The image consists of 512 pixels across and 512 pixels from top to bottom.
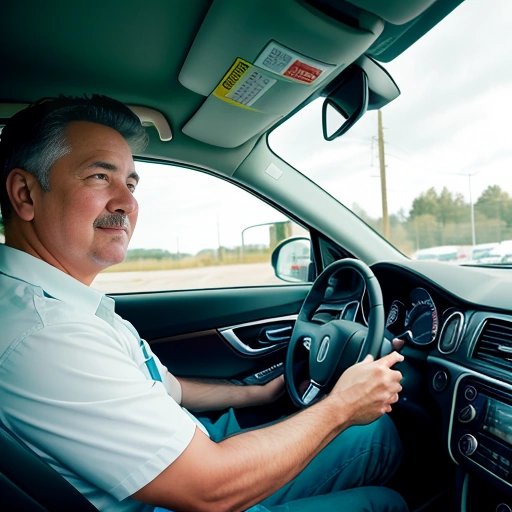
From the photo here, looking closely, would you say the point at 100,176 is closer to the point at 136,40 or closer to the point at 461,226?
the point at 136,40

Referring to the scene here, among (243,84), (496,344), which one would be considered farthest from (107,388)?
(243,84)

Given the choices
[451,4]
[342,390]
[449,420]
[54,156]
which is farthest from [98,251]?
[451,4]

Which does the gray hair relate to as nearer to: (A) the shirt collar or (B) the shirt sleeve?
(A) the shirt collar

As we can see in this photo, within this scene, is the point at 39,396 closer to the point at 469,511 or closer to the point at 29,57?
the point at 469,511

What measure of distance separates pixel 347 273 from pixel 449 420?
99 centimetres

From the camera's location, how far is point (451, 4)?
4.66 ft

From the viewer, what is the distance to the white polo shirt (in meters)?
0.87

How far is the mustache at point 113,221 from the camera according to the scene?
54.1 inches

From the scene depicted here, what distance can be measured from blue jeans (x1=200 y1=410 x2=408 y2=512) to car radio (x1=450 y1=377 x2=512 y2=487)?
256mm

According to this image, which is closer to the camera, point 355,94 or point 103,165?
point 103,165

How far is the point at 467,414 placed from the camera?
1387 mm

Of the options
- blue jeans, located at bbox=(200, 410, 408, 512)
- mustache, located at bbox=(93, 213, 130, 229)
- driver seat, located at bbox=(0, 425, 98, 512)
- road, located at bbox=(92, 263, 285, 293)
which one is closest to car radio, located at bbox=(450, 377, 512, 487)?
blue jeans, located at bbox=(200, 410, 408, 512)

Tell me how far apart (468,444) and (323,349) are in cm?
55

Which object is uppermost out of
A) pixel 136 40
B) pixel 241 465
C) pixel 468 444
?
pixel 136 40
